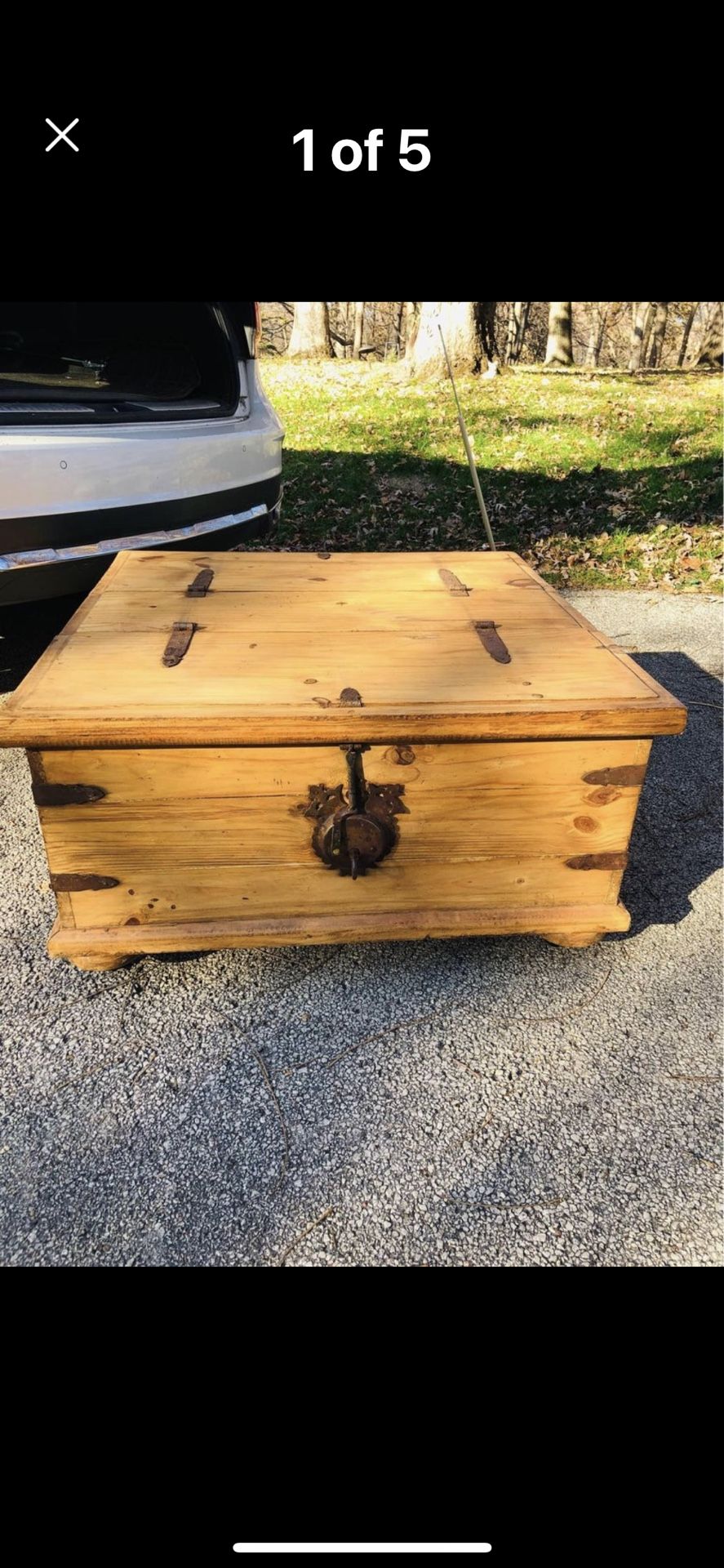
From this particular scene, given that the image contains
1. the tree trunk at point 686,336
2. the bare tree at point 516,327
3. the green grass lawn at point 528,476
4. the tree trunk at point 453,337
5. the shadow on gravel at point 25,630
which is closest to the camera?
the shadow on gravel at point 25,630

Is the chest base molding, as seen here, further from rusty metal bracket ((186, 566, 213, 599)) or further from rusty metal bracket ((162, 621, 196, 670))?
rusty metal bracket ((186, 566, 213, 599))

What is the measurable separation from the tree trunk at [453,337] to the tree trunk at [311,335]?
3.51 meters

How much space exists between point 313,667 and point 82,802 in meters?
0.53

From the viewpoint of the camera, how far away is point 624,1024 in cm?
166

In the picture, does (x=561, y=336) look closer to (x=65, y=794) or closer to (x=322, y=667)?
(x=322, y=667)

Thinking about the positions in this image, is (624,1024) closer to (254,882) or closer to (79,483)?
(254,882)

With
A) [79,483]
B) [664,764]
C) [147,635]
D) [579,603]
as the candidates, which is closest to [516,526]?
[579,603]

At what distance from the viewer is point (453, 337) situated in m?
7.94

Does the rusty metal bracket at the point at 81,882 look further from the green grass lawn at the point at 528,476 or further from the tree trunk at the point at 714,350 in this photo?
the tree trunk at the point at 714,350

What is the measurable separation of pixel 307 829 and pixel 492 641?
1.92ft

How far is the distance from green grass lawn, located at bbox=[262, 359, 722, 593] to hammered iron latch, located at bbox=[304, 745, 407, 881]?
287 cm

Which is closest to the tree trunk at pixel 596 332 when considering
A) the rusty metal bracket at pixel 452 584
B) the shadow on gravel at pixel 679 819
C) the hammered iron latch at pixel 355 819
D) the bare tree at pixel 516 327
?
the bare tree at pixel 516 327

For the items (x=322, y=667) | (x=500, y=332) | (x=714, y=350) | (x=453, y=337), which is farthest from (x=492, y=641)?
(x=714, y=350)

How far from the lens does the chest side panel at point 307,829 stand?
61.4 inches
